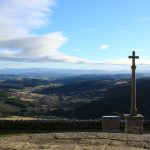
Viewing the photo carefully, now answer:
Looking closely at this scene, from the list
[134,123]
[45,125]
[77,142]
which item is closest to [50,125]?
[45,125]

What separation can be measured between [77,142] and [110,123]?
808 centimetres

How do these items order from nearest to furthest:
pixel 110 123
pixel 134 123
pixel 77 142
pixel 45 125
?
pixel 77 142, pixel 134 123, pixel 110 123, pixel 45 125

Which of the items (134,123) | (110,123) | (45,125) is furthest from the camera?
(45,125)

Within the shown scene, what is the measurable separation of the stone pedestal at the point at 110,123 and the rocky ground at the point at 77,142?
21.6ft

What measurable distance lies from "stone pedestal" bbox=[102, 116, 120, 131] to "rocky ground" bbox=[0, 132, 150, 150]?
6569 millimetres

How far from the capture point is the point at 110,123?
62.0 ft

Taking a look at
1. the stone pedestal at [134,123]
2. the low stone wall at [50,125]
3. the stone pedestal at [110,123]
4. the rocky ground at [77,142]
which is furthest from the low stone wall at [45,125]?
the rocky ground at [77,142]

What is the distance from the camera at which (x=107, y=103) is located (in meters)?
73.8

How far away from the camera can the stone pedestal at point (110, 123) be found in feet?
60.9

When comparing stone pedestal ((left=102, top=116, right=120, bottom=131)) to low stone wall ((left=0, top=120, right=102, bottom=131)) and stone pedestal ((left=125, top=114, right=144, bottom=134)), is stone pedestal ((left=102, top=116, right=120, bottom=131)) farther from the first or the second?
low stone wall ((left=0, top=120, right=102, bottom=131))

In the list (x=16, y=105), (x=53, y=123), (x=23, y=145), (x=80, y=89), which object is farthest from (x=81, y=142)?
(x=80, y=89)

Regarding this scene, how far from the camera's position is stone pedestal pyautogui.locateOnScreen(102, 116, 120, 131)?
A: 18.6 metres

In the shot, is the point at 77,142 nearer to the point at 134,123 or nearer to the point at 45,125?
the point at 134,123

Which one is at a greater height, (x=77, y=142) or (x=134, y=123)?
(x=134, y=123)
